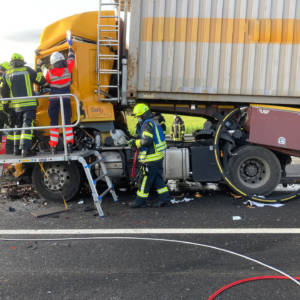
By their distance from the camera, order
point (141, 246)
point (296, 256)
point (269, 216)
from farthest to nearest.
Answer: point (269, 216)
point (141, 246)
point (296, 256)

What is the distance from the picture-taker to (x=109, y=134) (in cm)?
621

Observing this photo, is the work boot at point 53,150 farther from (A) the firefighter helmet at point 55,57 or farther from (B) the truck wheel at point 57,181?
(A) the firefighter helmet at point 55,57

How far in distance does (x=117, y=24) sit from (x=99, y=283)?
452cm

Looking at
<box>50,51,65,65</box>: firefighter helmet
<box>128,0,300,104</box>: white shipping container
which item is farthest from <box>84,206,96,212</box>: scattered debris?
<box>50,51,65,65</box>: firefighter helmet

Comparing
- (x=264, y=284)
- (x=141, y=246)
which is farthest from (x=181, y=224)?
(x=264, y=284)

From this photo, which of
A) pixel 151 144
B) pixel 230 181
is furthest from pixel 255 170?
pixel 151 144

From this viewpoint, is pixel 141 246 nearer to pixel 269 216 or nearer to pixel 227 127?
pixel 269 216

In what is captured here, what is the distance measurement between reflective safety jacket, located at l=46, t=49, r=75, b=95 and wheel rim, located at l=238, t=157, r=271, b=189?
128 inches

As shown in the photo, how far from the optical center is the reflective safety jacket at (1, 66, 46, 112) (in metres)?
5.68

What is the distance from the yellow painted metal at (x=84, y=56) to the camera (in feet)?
19.6

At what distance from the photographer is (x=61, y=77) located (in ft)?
18.8

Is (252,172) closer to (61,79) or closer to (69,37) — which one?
(61,79)

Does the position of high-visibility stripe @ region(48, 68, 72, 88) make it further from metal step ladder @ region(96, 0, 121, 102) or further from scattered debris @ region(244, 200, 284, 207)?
scattered debris @ region(244, 200, 284, 207)

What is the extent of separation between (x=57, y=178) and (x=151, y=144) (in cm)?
174
